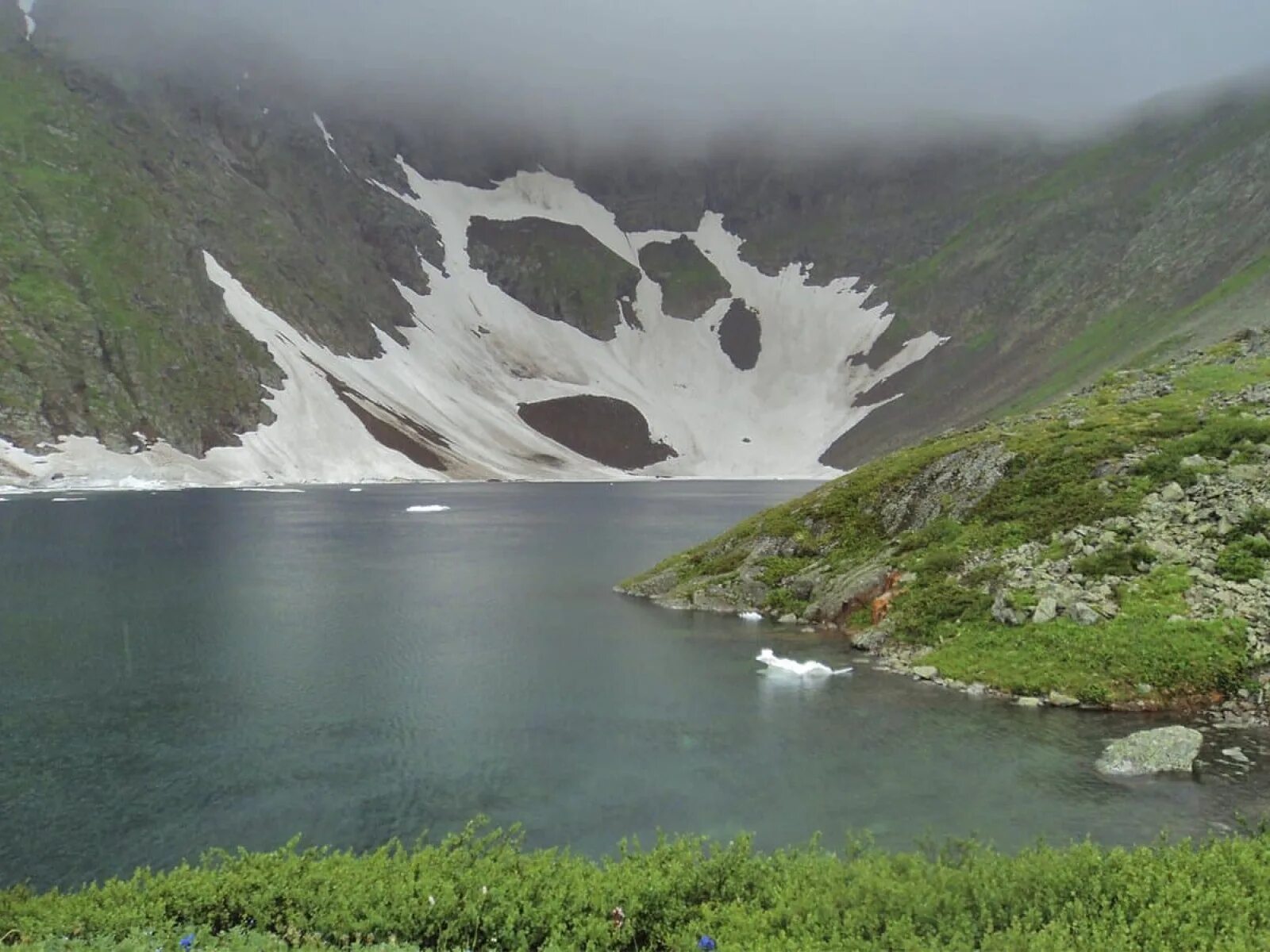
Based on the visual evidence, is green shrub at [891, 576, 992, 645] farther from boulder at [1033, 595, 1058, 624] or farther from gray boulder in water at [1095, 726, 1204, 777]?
gray boulder in water at [1095, 726, 1204, 777]

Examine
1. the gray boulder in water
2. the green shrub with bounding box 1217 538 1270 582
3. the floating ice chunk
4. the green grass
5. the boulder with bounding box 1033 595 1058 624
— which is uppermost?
the green shrub with bounding box 1217 538 1270 582

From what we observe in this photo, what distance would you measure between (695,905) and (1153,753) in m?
18.1

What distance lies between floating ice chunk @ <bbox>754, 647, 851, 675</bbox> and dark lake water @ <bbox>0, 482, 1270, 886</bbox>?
849 millimetres

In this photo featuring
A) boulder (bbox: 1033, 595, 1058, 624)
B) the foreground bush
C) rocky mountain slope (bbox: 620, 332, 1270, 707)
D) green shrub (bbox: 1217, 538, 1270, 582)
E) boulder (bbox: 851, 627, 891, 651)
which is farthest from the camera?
boulder (bbox: 851, 627, 891, 651)

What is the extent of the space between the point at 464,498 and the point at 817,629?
129 metres

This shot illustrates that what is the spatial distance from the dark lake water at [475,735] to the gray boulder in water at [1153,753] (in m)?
0.69

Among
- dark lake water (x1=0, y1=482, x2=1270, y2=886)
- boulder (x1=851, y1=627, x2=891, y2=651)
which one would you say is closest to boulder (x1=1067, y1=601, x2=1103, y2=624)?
dark lake water (x1=0, y1=482, x2=1270, y2=886)

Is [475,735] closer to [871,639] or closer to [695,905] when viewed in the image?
[695,905]

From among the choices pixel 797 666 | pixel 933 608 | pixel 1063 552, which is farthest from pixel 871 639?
pixel 1063 552

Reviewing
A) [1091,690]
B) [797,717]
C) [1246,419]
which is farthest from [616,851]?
[1246,419]

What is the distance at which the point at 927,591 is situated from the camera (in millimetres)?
41938

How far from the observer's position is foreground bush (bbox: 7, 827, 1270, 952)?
12.5m

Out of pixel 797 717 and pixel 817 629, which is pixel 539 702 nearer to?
pixel 797 717

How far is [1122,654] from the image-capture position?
1298 inches
